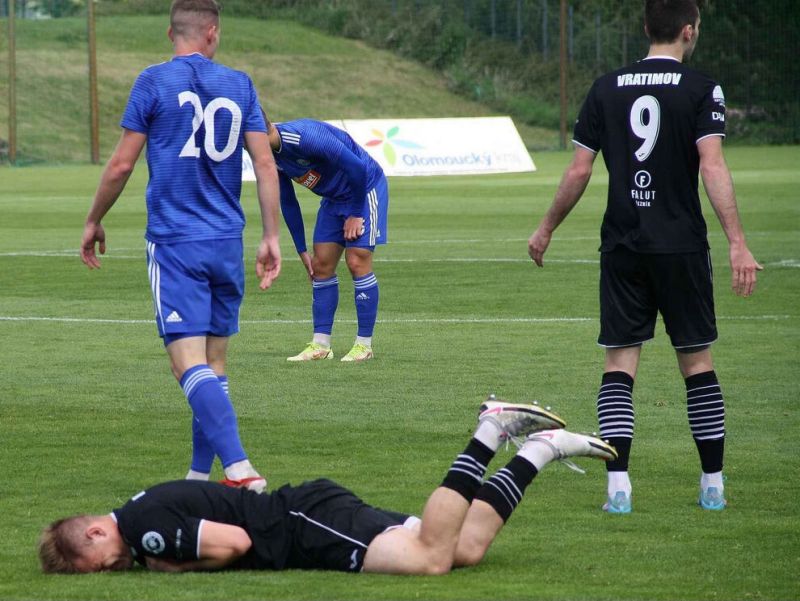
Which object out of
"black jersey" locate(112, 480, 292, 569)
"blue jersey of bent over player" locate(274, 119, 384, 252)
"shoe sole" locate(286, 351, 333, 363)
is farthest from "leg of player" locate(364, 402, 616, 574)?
"shoe sole" locate(286, 351, 333, 363)

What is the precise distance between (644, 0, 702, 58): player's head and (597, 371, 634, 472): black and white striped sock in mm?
1450

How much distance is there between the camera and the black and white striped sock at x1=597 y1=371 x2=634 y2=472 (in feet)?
23.3

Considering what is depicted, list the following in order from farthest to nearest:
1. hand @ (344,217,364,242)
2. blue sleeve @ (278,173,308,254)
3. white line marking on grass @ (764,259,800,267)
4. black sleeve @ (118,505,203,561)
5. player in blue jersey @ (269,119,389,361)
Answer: white line marking on grass @ (764,259,800,267)
hand @ (344,217,364,242)
blue sleeve @ (278,173,308,254)
player in blue jersey @ (269,119,389,361)
black sleeve @ (118,505,203,561)

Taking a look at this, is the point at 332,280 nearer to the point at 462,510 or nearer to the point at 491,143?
the point at 462,510

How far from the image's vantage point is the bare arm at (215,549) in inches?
230

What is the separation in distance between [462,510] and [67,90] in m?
55.2

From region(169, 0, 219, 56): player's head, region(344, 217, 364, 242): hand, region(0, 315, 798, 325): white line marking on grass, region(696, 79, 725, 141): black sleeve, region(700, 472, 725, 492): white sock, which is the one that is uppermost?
region(169, 0, 219, 56): player's head

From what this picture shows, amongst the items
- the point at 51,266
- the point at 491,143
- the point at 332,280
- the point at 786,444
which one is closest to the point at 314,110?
the point at 491,143

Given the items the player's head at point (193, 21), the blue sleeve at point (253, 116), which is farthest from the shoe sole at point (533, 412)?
the player's head at point (193, 21)

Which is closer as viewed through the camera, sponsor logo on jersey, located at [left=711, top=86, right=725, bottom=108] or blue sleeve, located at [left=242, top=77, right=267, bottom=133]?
sponsor logo on jersey, located at [left=711, top=86, right=725, bottom=108]

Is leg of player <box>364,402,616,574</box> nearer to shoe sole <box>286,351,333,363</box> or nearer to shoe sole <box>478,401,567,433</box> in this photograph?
shoe sole <box>478,401,567,433</box>

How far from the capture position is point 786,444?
859cm

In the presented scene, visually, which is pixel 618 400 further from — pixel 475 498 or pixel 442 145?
pixel 442 145

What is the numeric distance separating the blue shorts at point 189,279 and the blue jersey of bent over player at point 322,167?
4346 mm
